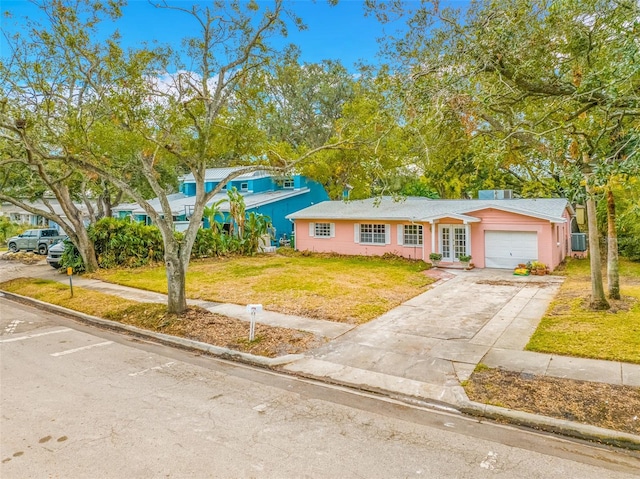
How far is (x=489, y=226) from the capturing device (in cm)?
1819

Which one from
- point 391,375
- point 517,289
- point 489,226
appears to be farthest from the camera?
point 489,226

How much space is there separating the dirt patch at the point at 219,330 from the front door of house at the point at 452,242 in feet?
41.1

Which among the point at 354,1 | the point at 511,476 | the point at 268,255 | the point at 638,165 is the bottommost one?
the point at 511,476

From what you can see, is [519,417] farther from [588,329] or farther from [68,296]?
[68,296]

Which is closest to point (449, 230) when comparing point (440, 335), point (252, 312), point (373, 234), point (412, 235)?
point (412, 235)

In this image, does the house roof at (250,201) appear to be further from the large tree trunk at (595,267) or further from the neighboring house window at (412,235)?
the large tree trunk at (595,267)

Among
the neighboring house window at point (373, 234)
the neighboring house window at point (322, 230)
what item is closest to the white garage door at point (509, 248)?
the neighboring house window at point (373, 234)

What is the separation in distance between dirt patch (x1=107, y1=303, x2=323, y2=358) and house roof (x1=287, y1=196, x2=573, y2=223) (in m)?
7.62

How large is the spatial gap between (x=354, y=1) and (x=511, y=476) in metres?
8.76

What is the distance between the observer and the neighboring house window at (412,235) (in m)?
20.5

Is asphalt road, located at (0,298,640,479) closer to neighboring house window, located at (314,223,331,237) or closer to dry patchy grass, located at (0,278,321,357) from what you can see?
dry patchy grass, located at (0,278,321,357)

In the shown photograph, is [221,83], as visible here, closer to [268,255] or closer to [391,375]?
[391,375]

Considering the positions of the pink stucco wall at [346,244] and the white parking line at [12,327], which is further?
the pink stucco wall at [346,244]

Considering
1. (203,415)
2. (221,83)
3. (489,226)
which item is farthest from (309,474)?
(489,226)
